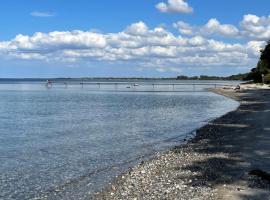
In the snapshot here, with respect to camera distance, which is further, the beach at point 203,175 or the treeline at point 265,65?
the treeline at point 265,65

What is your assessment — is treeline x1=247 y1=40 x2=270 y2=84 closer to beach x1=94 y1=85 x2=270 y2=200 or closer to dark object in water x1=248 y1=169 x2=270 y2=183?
beach x1=94 y1=85 x2=270 y2=200

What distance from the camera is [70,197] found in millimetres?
15195

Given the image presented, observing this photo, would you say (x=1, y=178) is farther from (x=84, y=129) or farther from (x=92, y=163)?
(x=84, y=129)

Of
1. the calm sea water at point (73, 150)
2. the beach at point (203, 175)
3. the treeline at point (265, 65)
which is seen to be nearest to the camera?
the beach at point (203, 175)

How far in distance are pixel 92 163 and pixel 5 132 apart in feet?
51.1

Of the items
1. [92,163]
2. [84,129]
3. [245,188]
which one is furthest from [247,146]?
[84,129]

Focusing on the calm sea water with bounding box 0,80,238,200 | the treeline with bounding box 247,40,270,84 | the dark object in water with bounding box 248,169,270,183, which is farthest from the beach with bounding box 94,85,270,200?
the treeline with bounding box 247,40,270,84

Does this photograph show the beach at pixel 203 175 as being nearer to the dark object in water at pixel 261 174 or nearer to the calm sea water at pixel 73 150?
the dark object in water at pixel 261 174

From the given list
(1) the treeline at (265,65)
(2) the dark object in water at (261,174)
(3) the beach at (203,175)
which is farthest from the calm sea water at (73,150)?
(1) the treeline at (265,65)

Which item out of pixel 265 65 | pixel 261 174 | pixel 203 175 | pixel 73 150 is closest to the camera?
pixel 261 174

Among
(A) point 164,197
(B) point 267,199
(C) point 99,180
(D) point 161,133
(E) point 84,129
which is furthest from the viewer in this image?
(E) point 84,129

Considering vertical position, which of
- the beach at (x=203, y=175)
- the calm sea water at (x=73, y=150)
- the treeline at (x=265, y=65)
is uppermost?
the treeline at (x=265, y=65)

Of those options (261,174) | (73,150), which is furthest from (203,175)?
(73,150)

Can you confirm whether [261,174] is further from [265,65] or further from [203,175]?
[265,65]
